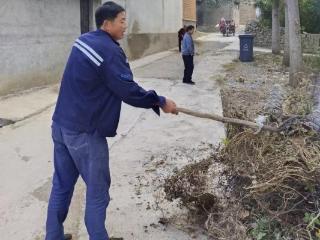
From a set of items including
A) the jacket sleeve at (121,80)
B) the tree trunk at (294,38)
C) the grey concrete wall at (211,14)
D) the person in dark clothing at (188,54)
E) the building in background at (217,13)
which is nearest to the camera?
the jacket sleeve at (121,80)

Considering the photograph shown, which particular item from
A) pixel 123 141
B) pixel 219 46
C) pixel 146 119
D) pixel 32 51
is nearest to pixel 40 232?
pixel 123 141

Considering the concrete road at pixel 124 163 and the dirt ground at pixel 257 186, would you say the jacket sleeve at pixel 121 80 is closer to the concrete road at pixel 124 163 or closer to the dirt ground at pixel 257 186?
the dirt ground at pixel 257 186

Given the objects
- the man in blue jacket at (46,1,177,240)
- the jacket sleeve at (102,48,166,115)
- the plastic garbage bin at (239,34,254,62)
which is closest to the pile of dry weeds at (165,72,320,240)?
the man in blue jacket at (46,1,177,240)

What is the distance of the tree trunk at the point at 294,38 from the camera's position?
37.2ft

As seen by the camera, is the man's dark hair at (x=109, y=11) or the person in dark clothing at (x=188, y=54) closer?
the man's dark hair at (x=109, y=11)

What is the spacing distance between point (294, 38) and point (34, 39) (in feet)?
20.0

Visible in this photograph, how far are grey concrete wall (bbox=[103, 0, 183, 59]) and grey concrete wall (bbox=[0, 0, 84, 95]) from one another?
3906 mm

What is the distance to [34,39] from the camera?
31.6 feet

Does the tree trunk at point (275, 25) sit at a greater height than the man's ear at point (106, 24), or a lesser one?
greater

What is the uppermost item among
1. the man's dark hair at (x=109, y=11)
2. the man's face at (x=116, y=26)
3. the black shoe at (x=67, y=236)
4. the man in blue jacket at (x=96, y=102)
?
the man's dark hair at (x=109, y=11)

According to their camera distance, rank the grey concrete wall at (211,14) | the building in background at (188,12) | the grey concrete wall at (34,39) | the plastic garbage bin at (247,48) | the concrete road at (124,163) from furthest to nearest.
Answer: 1. the grey concrete wall at (211,14)
2. the building in background at (188,12)
3. the plastic garbage bin at (247,48)
4. the grey concrete wall at (34,39)
5. the concrete road at (124,163)

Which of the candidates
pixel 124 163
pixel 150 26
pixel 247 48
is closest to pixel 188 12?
pixel 150 26

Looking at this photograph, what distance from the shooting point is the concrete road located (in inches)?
147

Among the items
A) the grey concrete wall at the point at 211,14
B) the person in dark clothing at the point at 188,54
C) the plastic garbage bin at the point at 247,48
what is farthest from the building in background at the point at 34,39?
the grey concrete wall at the point at 211,14
